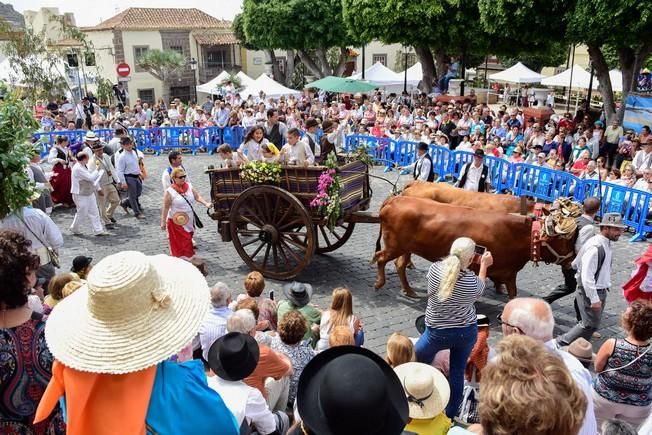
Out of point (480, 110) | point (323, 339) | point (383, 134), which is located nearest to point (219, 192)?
point (323, 339)

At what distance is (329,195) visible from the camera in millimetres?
7199

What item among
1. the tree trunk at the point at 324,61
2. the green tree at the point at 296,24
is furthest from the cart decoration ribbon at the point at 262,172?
the tree trunk at the point at 324,61

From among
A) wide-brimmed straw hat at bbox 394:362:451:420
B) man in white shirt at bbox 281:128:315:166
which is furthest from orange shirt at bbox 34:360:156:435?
man in white shirt at bbox 281:128:315:166

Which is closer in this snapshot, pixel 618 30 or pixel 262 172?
pixel 262 172

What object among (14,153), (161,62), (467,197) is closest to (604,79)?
(467,197)

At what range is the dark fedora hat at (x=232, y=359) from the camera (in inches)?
125

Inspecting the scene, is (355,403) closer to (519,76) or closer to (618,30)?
(618,30)

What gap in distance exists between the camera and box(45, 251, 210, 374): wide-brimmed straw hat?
2.12 m

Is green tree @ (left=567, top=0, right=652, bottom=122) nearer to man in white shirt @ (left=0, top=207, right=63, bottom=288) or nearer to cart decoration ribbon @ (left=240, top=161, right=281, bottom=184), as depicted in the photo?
cart decoration ribbon @ (left=240, top=161, right=281, bottom=184)

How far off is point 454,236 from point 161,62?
40685 millimetres

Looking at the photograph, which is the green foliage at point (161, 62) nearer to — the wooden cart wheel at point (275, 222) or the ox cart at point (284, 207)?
the ox cart at point (284, 207)

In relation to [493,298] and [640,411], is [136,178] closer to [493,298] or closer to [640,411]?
[493,298]

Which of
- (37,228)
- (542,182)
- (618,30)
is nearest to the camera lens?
(37,228)

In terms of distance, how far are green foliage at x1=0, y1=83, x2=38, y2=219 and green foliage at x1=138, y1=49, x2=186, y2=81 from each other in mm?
40424
